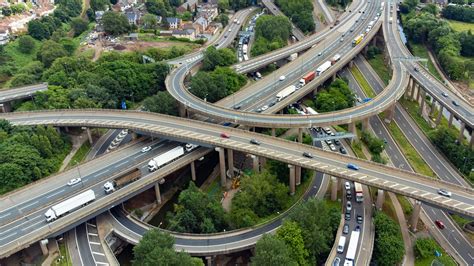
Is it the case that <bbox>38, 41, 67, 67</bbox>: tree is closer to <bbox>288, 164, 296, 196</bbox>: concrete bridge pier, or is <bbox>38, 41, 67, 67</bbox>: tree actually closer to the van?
<bbox>288, 164, 296, 196</bbox>: concrete bridge pier

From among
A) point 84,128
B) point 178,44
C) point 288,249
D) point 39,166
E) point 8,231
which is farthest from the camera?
point 178,44

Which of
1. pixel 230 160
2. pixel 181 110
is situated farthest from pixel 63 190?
pixel 181 110

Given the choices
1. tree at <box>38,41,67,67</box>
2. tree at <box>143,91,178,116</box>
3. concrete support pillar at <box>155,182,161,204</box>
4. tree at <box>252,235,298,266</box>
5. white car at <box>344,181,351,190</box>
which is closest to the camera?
tree at <box>252,235,298,266</box>

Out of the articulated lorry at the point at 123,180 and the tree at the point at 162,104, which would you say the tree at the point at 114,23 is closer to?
the tree at the point at 162,104

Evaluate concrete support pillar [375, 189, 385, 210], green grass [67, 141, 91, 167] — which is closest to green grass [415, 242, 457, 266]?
concrete support pillar [375, 189, 385, 210]

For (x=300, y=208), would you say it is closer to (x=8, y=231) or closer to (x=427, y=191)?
(x=427, y=191)

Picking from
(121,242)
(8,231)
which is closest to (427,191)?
(121,242)

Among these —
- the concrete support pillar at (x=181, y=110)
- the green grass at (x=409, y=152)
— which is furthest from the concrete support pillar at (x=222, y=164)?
the green grass at (x=409, y=152)
